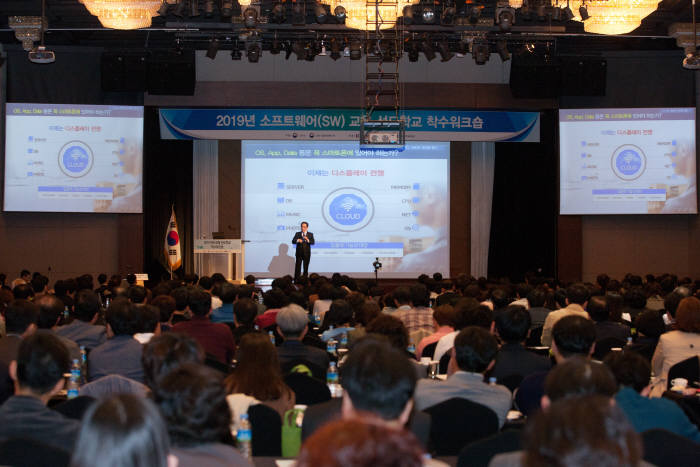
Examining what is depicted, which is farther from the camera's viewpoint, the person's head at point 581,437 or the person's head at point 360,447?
the person's head at point 581,437

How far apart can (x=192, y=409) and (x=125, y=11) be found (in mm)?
7269

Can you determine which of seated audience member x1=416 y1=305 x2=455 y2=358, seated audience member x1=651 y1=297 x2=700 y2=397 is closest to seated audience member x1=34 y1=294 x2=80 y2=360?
seated audience member x1=416 y1=305 x2=455 y2=358

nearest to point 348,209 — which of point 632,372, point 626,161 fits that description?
point 626,161

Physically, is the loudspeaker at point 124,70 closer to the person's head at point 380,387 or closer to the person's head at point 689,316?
the person's head at point 689,316

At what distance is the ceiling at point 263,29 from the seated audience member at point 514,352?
21.6 ft

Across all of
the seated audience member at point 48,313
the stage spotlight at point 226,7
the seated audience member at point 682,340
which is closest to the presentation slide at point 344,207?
the stage spotlight at point 226,7

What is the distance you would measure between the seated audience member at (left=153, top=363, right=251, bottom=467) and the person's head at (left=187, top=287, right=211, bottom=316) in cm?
326

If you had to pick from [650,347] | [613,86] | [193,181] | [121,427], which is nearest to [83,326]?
[650,347]

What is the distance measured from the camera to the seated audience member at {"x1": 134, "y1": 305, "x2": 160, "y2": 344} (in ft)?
14.0

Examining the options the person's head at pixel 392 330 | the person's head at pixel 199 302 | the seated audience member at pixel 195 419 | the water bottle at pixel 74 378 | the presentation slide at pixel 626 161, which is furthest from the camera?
the presentation slide at pixel 626 161

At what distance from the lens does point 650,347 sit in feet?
16.3

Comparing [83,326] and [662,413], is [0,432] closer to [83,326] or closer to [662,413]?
[662,413]

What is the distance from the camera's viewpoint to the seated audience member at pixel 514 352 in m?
4.23

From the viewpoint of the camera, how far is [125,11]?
8.34 meters
